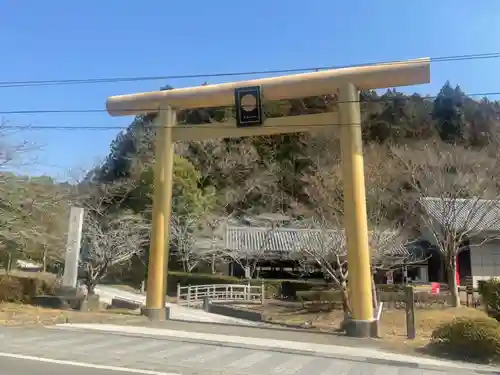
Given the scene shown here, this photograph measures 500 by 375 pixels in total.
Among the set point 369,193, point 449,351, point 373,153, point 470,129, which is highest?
point 470,129

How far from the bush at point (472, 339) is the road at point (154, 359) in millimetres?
1608

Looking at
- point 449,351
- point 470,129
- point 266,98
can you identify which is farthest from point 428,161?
point 470,129

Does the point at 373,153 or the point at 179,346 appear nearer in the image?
the point at 179,346

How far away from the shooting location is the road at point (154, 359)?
6.69 meters

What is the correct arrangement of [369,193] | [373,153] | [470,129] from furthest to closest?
[470,129], [373,153], [369,193]

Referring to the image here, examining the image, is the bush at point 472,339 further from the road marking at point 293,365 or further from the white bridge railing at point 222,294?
the white bridge railing at point 222,294

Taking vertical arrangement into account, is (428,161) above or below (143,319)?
above

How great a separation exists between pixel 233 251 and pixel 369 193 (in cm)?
1309

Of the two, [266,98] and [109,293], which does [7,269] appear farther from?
[266,98]

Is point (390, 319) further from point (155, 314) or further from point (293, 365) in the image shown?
point (293, 365)

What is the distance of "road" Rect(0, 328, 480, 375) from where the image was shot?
6.69m

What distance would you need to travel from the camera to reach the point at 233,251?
3142cm

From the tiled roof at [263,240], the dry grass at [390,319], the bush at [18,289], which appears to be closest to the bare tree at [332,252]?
the dry grass at [390,319]

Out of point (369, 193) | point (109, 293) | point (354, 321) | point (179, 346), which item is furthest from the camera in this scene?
point (109, 293)
